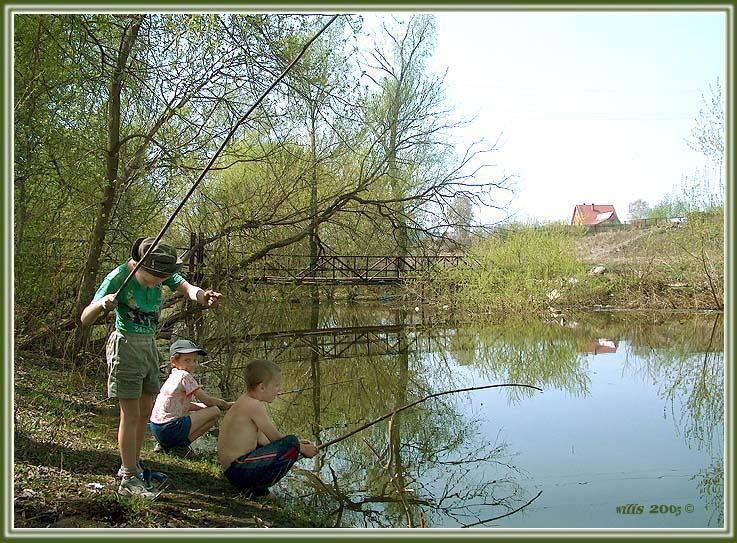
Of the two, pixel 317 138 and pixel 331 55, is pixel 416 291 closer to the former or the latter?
pixel 317 138

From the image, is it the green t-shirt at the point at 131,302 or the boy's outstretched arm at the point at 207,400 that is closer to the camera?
the green t-shirt at the point at 131,302

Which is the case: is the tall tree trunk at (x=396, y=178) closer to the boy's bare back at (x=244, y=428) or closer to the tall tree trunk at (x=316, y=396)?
the tall tree trunk at (x=316, y=396)

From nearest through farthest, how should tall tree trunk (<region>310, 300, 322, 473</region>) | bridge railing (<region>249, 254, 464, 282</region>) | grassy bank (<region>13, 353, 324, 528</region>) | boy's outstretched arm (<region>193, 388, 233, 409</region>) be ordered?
1. grassy bank (<region>13, 353, 324, 528</region>)
2. boy's outstretched arm (<region>193, 388, 233, 409</region>)
3. tall tree trunk (<region>310, 300, 322, 473</region>)
4. bridge railing (<region>249, 254, 464, 282</region>)

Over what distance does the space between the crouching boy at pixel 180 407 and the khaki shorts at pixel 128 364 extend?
70cm

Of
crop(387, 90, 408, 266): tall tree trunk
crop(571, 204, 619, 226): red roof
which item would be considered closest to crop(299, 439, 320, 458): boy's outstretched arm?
crop(387, 90, 408, 266): tall tree trunk

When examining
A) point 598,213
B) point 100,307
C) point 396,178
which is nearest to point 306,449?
point 100,307

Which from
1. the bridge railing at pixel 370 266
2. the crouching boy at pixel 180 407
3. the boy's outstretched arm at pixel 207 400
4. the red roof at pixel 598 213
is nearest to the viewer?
the crouching boy at pixel 180 407

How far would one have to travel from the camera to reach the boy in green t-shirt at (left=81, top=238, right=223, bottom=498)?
11.9 feet

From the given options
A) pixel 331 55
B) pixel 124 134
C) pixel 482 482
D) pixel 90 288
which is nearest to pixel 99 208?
pixel 90 288

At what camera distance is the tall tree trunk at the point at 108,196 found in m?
6.91

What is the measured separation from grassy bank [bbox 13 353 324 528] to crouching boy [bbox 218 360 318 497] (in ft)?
0.46

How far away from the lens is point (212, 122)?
26.1ft

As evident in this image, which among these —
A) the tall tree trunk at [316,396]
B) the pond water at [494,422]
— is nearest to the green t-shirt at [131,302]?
the pond water at [494,422]

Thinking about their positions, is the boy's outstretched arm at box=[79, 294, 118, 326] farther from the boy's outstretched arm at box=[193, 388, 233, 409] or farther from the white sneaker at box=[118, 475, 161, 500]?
the boy's outstretched arm at box=[193, 388, 233, 409]
